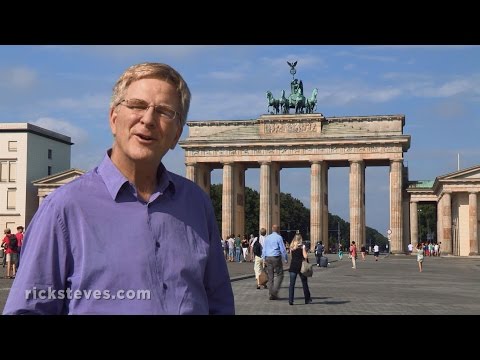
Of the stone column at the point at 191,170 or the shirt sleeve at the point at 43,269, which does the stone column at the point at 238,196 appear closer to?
the stone column at the point at 191,170

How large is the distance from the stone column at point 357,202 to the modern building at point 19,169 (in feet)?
123

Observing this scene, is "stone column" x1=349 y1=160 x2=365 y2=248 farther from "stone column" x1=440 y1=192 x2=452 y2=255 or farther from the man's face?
the man's face

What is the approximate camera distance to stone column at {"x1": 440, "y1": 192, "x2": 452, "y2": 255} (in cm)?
8378

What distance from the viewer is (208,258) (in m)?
3.37

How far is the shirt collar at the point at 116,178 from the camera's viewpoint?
3.16m

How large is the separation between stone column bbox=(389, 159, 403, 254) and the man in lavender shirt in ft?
282

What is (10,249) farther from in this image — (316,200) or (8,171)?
(8,171)

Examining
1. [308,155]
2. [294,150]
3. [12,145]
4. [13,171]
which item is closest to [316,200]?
[308,155]

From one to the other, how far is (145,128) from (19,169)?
92.9 m

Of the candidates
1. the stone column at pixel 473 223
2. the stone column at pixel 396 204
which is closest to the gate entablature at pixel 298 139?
the stone column at pixel 396 204

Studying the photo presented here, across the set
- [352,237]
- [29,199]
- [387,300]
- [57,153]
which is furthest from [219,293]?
[57,153]
